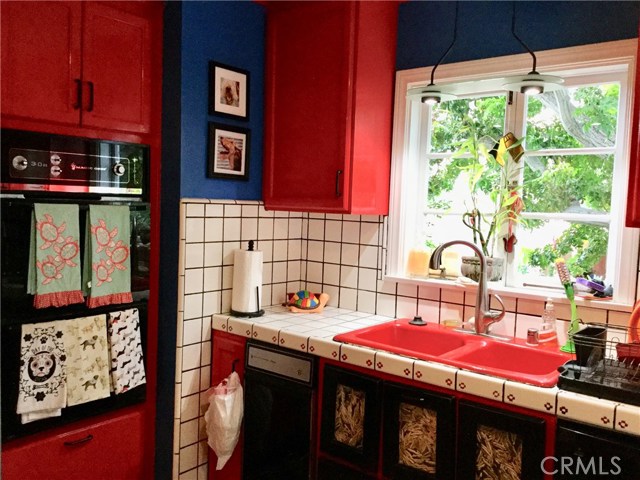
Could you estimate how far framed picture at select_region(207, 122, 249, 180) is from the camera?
254 centimetres

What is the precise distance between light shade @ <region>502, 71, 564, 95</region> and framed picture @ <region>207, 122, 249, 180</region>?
1.26 metres

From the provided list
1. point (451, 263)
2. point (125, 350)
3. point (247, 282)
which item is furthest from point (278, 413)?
point (451, 263)

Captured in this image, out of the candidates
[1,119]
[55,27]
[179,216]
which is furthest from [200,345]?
[55,27]

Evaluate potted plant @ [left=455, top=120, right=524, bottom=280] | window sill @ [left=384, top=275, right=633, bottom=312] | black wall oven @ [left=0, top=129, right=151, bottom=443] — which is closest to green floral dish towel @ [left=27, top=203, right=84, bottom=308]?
black wall oven @ [left=0, top=129, right=151, bottom=443]

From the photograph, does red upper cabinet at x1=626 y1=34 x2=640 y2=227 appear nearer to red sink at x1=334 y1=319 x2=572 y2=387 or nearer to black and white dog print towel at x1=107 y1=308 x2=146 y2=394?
red sink at x1=334 y1=319 x2=572 y2=387

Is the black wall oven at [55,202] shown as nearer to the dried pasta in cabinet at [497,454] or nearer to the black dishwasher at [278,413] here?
the black dishwasher at [278,413]

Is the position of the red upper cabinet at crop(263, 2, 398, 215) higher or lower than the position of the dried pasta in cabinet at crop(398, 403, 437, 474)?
higher

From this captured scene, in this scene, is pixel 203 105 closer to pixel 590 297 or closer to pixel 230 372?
pixel 230 372

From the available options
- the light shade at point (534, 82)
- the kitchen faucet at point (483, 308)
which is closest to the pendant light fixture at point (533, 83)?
the light shade at point (534, 82)

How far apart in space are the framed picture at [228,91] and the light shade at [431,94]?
0.82 meters

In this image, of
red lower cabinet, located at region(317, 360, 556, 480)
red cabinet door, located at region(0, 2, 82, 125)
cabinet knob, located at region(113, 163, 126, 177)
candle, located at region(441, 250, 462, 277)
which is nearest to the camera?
red lower cabinet, located at region(317, 360, 556, 480)

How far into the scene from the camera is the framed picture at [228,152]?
254cm

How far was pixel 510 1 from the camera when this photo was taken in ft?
7.69

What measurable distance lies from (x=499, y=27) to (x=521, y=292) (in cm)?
116
